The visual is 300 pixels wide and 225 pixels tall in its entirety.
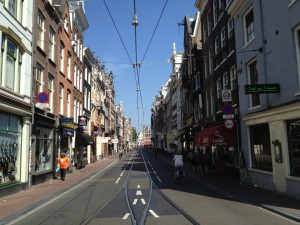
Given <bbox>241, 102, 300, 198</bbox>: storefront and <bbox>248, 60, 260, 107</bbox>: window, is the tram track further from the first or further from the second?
<bbox>248, 60, 260, 107</bbox>: window

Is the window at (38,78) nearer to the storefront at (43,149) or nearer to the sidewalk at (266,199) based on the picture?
the storefront at (43,149)

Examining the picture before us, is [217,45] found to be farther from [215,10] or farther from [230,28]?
[230,28]

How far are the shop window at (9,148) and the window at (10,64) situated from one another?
149 cm

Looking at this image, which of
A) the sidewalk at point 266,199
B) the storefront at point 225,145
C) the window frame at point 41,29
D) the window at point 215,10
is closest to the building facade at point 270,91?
the sidewalk at point 266,199

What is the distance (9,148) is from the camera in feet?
49.6

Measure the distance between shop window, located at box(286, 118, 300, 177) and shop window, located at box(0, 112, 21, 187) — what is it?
1202cm

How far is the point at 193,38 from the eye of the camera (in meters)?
37.0

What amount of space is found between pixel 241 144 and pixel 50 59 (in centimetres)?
1339

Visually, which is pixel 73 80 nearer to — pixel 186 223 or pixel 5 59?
pixel 5 59

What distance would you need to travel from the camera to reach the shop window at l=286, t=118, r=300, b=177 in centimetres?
1264

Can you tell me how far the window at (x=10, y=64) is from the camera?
14.3 meters

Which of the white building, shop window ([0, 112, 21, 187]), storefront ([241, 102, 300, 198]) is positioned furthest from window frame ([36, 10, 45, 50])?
storefront ([241, 102, 300, 198])

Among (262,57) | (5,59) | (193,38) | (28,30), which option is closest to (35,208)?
(5,59)

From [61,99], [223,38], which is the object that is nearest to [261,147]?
[223,38]
